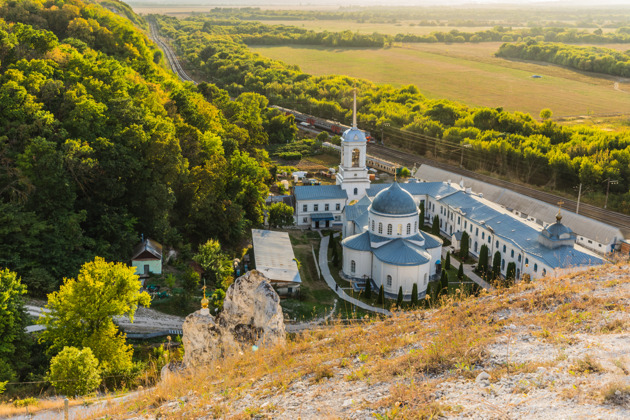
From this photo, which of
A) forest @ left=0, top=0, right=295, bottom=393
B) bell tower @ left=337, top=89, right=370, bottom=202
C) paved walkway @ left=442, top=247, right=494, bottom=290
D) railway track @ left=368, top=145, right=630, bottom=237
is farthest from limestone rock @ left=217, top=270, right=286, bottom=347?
railway track @ left=368, top=145, right=630, bottom=237

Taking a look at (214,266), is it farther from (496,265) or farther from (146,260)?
(496,265)

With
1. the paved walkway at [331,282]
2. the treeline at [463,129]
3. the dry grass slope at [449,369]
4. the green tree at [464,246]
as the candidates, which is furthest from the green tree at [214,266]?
the treeline at [463,129]

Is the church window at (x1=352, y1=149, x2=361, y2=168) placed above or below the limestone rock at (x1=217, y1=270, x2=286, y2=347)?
below

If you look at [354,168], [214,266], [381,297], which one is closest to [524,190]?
[354,168]

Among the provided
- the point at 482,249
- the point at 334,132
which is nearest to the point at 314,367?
the point at 482,249

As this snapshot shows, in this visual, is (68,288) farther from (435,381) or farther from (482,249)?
(482,249)

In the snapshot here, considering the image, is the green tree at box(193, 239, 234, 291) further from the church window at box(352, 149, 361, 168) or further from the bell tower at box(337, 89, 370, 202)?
the church window at box(352, 149, 361, 168)
